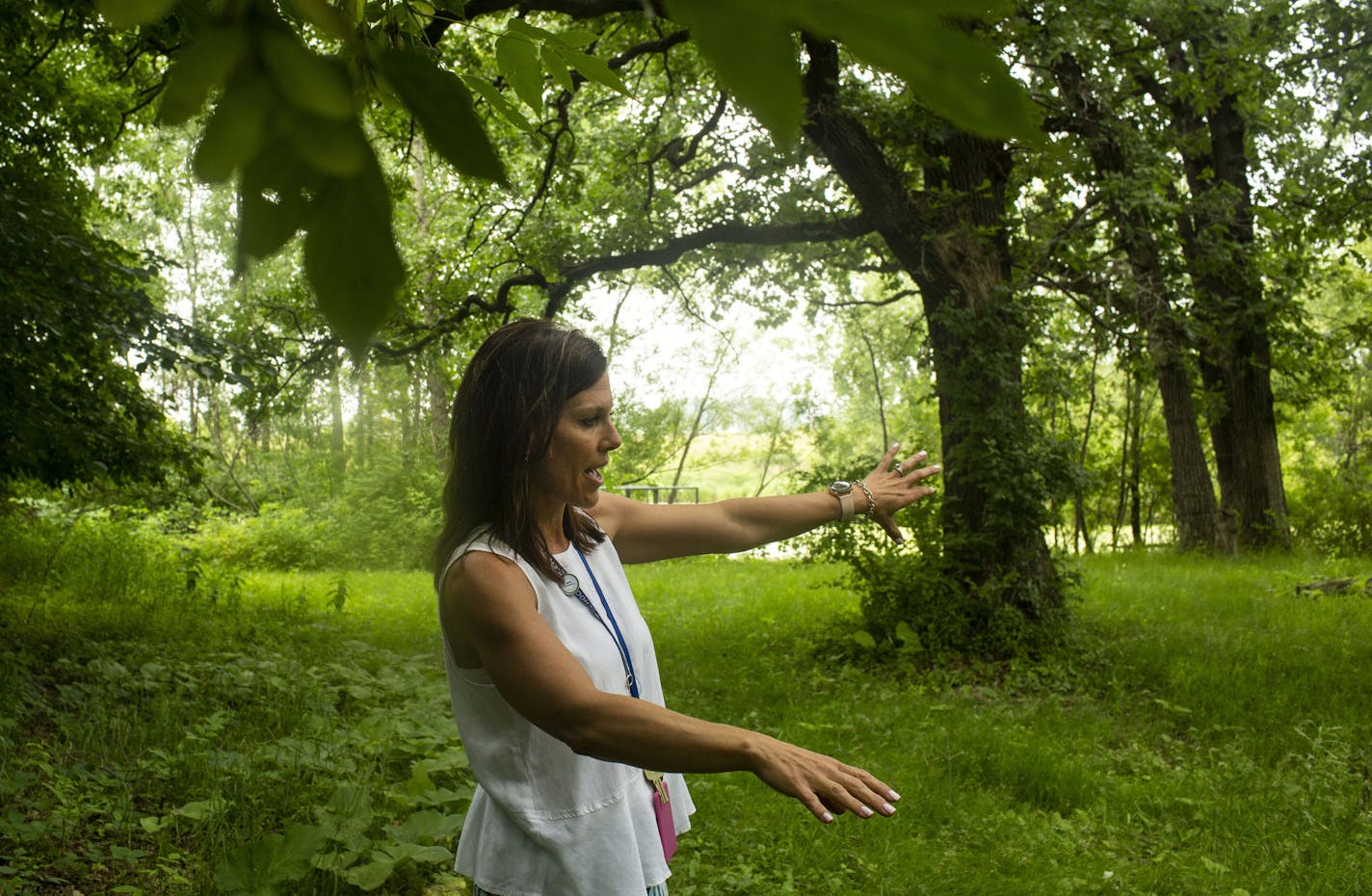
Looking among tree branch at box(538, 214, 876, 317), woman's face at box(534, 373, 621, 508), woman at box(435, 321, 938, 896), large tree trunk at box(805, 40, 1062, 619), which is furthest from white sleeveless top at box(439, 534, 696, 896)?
tree branch at box(538, 214, 876, 317)

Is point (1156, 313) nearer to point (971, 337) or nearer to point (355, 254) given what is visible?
point (971, 337)

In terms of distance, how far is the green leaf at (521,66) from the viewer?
1214 mm

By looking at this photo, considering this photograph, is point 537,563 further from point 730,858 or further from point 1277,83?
point 1277,83

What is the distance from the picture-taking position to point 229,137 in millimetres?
577

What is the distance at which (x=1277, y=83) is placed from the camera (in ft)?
24.0

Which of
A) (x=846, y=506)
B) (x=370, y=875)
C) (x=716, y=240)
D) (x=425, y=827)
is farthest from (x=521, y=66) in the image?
(x=716, y=240)

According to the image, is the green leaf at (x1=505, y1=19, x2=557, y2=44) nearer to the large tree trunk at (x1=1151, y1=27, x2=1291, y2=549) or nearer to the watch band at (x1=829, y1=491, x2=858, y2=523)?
the watch band at (x1=829, y1=491, x2=858, y2=523)

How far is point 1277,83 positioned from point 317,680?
7.25 meters

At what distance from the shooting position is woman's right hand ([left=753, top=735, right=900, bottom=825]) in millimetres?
1392

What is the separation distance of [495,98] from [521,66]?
0.53 feet

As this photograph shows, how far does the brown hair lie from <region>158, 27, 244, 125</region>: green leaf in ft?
4.21

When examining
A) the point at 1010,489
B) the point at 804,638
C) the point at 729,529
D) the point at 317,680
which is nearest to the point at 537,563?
the point at 729,529

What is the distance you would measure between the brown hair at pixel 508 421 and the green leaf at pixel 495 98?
0.64 metres

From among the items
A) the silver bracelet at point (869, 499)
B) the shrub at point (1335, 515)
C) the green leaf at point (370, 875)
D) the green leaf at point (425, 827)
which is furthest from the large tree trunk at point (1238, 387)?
the green leaf at point (370, 875)
